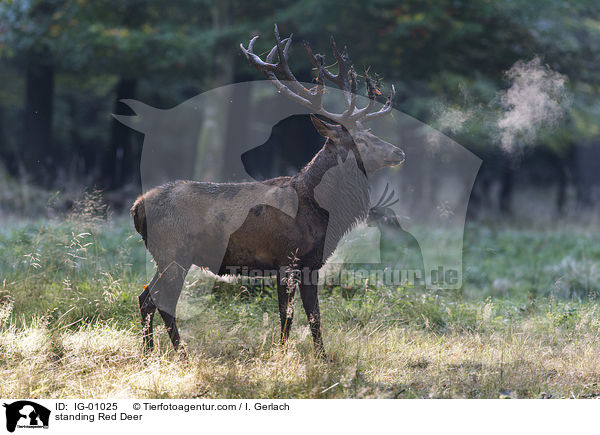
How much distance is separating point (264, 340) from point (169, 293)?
101 cm

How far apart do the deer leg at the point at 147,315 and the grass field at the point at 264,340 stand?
0.14m

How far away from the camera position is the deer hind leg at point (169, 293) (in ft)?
18.1

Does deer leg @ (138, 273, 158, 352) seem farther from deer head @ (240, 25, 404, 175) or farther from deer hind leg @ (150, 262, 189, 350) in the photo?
deer head @ (240, 25, 404, 175)

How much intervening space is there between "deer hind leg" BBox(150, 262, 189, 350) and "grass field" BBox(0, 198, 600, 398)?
203 millimetres

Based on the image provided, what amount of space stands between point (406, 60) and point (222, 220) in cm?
978

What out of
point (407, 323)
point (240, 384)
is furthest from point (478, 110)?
point (240, 384)

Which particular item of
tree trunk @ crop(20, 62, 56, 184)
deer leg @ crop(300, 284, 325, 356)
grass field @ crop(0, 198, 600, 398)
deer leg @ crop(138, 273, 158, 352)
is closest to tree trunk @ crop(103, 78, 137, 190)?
tree trunk @ crop(20, 62, 56, 184)

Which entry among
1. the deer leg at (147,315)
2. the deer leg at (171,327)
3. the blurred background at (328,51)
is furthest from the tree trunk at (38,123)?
the deer leg at (171,327)

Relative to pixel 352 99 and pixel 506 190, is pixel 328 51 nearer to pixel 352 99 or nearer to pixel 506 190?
pixel 352 99

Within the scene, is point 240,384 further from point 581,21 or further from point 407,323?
point 581,21

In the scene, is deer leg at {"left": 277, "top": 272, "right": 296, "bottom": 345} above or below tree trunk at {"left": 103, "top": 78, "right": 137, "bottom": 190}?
below

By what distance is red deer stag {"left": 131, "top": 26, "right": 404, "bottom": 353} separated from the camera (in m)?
5.55

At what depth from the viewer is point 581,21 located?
1548cm
